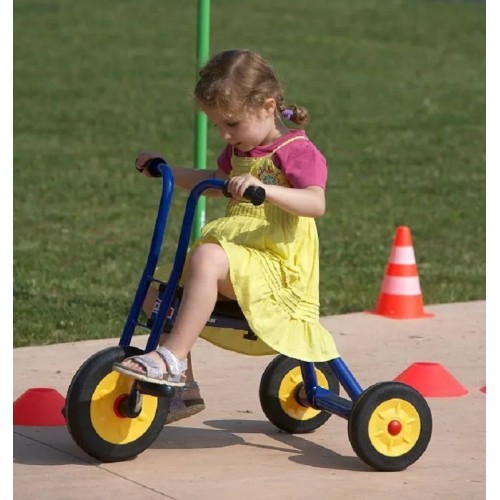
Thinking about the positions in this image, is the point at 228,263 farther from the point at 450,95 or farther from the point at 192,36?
the point at 192,36

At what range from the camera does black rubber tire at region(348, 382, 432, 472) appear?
194 inches

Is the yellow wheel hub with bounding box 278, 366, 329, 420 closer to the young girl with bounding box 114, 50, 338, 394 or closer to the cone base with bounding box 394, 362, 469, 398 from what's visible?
the young girl with bounding box 114, 50, 338, 394

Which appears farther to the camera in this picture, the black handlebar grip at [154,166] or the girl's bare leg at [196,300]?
the black handlebar grip at [154,166]

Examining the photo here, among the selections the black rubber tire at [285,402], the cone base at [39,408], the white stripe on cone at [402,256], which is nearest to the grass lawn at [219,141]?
the white stripe on cone at [402,256]

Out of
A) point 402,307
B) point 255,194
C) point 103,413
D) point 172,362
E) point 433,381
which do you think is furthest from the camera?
point 402,307

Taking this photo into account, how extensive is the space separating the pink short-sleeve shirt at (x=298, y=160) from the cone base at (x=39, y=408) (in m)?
1.29

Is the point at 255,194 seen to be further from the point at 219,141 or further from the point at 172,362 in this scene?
the point at 219,141

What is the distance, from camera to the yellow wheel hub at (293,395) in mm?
5465

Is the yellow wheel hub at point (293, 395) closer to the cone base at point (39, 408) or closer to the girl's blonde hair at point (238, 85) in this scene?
the cone base at point (39, 408)

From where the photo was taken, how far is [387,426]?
4965 mm

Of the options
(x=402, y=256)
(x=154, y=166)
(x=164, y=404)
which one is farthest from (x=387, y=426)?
(x=402, y=256)

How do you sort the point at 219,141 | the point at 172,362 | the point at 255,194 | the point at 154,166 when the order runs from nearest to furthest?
the point at 255,194 → the point at 172,362 → the point at 154,166 → the point at 219,141

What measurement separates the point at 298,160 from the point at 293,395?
1.00m
